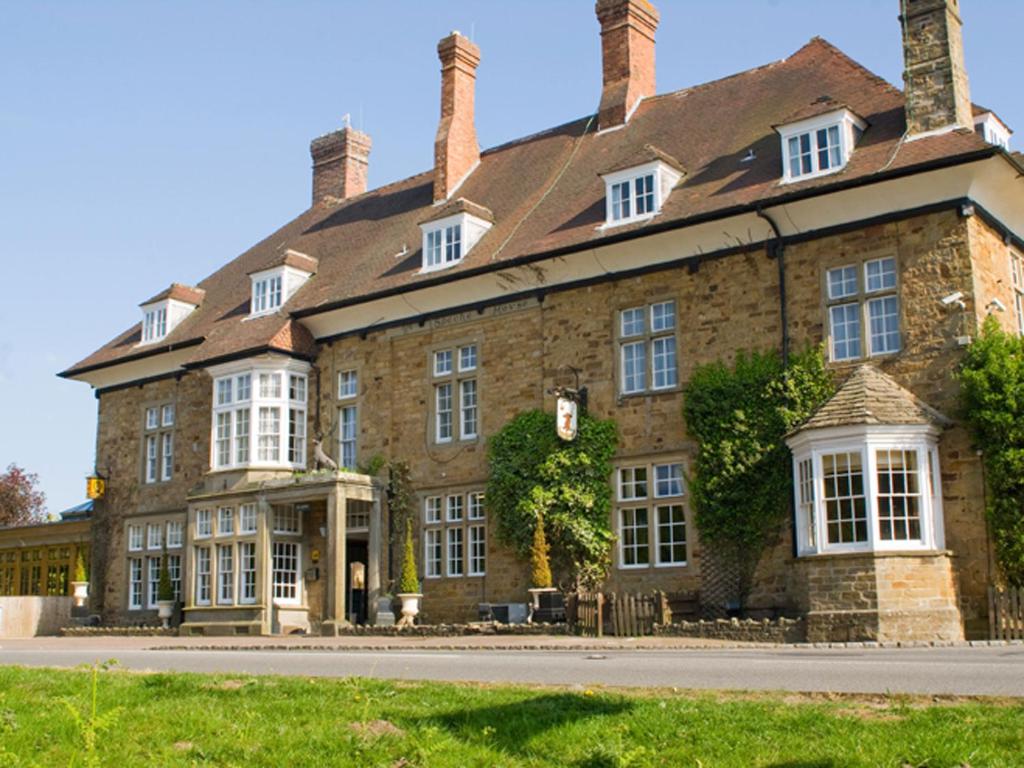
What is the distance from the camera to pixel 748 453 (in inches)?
846

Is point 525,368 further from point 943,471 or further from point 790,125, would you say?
point 943,471

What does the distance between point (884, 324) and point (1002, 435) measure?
291 cm

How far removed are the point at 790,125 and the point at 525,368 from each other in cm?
730

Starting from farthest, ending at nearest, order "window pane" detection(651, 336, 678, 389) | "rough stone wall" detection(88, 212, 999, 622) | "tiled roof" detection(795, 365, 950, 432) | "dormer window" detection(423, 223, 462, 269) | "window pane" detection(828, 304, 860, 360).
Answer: "dormer window" detection(423, 223, 462, 269)
"window pane" detection(651, 336, 678, 389)
"window pane" detection(828, 304, 860, 360)
"rough stone wall" detection(88, 212, 999, 622)
"tiled roof" detection(795, 365, 950, 432)

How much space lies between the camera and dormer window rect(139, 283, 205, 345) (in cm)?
3431

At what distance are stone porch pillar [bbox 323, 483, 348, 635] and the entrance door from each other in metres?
2.11

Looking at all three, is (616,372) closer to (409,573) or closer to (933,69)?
(409,573)

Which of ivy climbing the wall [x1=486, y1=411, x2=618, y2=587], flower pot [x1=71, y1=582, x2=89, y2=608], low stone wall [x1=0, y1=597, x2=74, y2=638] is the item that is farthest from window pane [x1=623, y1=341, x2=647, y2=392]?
flower pot [x1=71, y1=582, x2=89, y2=608]

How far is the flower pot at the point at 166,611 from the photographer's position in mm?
30891

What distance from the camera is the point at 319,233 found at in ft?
114

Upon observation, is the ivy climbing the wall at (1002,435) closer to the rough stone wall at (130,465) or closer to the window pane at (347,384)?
the window pane at (347,384)

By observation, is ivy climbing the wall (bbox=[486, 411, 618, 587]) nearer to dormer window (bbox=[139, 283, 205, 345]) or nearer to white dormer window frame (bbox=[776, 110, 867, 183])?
white dormer window frame (bbox=[776, 110, 867, 183])

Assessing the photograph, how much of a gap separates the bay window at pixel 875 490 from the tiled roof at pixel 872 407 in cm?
13

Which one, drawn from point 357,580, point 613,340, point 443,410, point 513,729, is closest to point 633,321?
point 613,340
